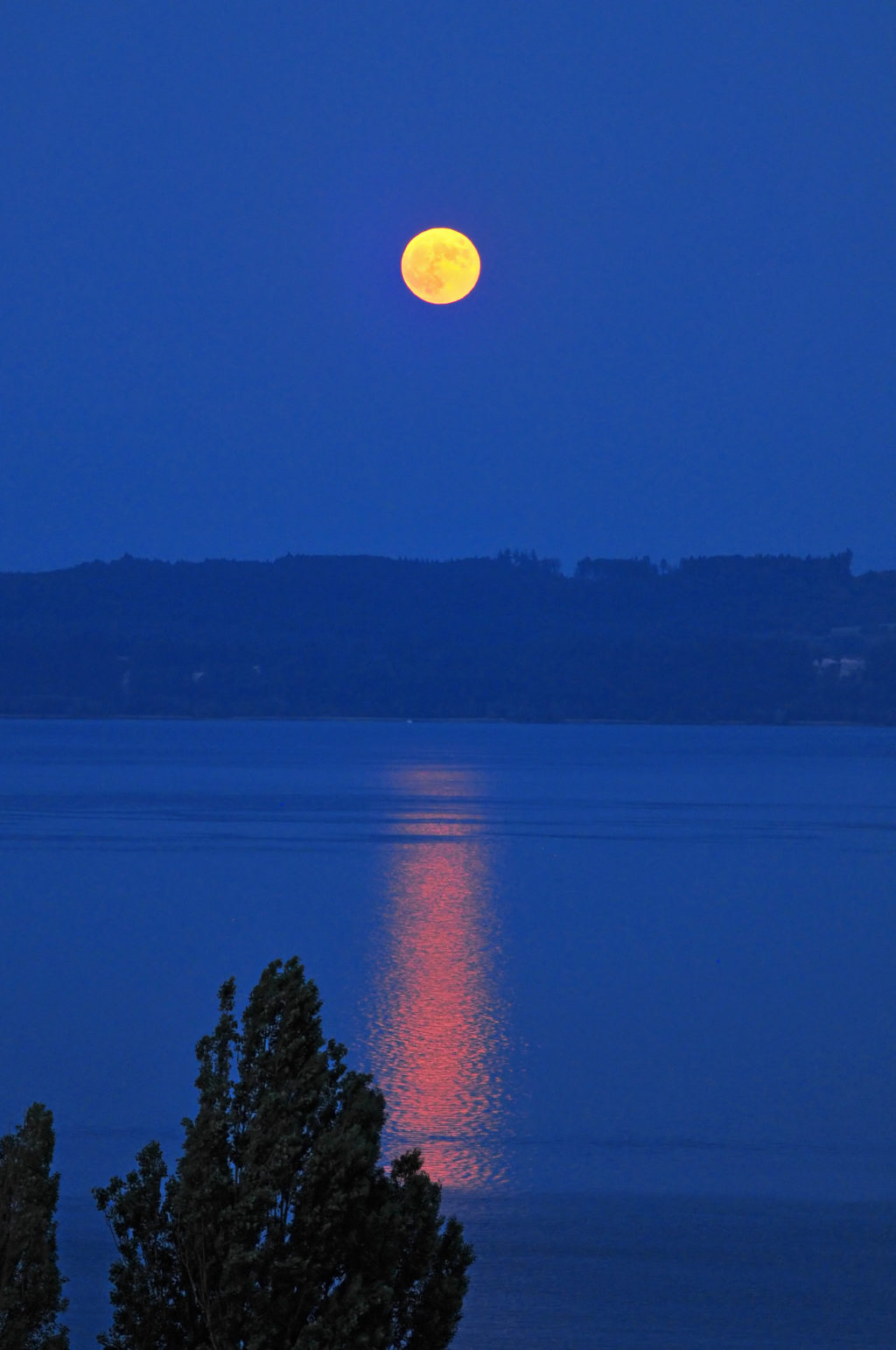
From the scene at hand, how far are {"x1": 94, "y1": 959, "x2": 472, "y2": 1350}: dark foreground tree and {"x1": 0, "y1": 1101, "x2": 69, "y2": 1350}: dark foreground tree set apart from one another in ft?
1.12

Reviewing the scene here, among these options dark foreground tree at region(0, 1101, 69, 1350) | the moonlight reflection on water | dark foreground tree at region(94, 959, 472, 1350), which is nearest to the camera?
dark foreground tree at region(0, 1101, 69, 1350)

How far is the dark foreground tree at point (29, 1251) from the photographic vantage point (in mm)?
4688

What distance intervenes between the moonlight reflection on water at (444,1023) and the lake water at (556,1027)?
0.20ft

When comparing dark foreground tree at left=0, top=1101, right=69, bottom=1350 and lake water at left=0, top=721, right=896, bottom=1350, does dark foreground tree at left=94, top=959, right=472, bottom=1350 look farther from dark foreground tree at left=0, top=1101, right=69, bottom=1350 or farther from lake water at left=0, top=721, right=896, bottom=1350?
lake water at left=0, top=721, right=896, bottom=1350

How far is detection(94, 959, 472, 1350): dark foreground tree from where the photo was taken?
16.0 ft

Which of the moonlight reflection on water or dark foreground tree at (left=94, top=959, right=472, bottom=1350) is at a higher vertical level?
the moonlight reflection on water

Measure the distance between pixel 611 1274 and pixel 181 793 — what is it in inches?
2122

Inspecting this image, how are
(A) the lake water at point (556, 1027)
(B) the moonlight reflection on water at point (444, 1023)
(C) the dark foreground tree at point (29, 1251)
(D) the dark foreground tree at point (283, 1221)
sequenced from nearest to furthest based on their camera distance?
(C) the dark foreground tree at point (29, 1251) → (D) the dark foreground tree at point (283, 1221) → (A) the lake water at point (556, 1027) → (B) the moonlight reflection on water at point (444, 1023)

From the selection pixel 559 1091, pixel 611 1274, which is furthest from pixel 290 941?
pixel 611 1274

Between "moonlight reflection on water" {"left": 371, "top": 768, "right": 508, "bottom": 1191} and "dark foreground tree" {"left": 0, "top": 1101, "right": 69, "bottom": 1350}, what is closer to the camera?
"dark foreground tree" {"left": 0, "top": 1101, "right": 69, "bottom": 1350}

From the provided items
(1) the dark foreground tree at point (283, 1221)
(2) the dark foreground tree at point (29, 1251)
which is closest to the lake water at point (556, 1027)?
(1) the dark foreground tree at point (283, 1221)

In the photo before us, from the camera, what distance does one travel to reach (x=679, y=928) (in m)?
25.1

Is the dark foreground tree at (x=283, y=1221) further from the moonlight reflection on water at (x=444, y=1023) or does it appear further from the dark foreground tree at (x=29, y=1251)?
the moonlight reflection on water at (x=444, y=1023)

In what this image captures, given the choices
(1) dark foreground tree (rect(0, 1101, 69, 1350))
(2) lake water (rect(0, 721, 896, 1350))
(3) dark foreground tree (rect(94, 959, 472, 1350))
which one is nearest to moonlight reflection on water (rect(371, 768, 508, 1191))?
(2) lake water (rect(0, 721, 896, 1350))
